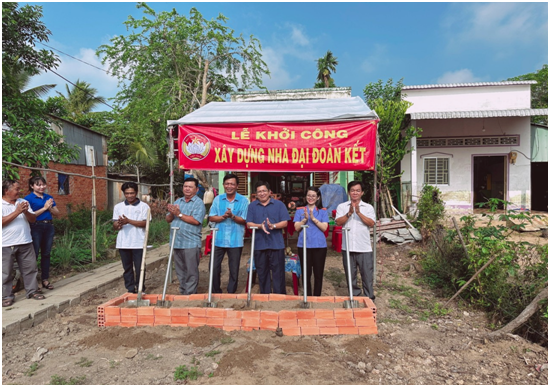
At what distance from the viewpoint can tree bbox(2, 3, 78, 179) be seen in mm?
5703

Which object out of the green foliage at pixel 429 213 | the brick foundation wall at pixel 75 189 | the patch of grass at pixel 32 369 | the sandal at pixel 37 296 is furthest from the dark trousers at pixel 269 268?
the brick foundation wall at pixel 75 189

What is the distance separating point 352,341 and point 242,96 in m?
8.15

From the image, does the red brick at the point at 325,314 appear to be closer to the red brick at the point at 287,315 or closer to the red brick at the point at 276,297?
the red brick at the point at 287,315

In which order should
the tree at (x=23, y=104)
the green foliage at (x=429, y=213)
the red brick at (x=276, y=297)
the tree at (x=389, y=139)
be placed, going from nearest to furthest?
the red brick at (x=276, y=297) < the tree at (x=23, y=104) < the green foliage at (x=429, y=213) < the tree at (x=389, y=139)

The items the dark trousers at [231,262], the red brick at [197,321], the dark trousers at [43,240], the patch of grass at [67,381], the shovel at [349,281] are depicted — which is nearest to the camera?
the patch of grass at [67,381]

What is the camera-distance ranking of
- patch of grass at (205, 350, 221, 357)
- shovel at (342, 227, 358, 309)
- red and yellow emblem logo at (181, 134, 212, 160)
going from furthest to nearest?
1. red and yellow emblem logo at (181, 134, 212, 160)
2. shovel at (342, 227, 358, 309)
3. patch of grass at (205, 350, 221, 357)

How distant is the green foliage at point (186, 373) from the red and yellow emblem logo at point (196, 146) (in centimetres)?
279

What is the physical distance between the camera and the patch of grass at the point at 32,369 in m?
2.75

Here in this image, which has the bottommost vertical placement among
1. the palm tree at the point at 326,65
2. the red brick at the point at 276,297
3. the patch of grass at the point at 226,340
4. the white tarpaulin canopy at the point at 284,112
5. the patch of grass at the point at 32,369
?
the patch of grass at the point at 32,369

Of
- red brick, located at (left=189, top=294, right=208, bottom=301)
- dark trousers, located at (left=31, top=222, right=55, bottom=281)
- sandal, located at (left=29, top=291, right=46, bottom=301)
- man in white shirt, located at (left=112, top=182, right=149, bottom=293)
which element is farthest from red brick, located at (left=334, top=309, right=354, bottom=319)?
dark trousers, located at (left=31, top=222, right=55, bottom=281)

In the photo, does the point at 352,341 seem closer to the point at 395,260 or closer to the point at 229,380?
the point at 229,380

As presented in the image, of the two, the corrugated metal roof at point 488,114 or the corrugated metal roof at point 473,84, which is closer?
the corrugated metal roof at point 488,114

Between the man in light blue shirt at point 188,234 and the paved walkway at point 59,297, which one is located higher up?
the man in light blue shirt at point 188,234

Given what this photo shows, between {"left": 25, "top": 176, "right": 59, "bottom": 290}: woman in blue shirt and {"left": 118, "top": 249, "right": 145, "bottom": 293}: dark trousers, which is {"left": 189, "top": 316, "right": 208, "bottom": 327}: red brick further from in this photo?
{"left": 25, "top": 176, "right": 59, "bottom": 290}: woman in blue shirt
